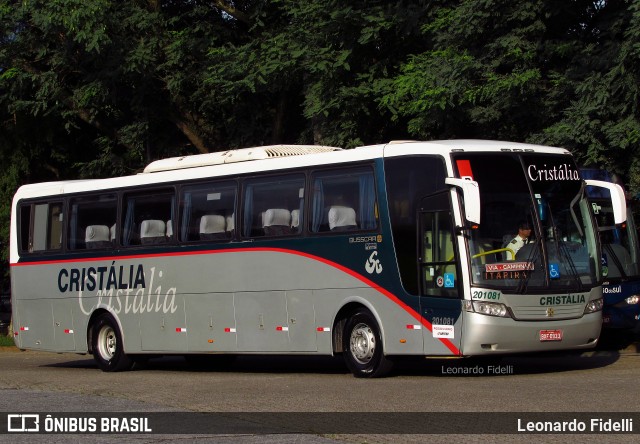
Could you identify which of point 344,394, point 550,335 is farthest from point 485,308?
point 344,394

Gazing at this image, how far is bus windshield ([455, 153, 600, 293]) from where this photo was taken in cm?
1703

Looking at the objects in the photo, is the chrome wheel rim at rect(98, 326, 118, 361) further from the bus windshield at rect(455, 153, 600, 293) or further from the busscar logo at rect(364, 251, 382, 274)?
the bus windshield at rect(455, 153, 600, 293)

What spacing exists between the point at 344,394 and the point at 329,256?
3.62 metres

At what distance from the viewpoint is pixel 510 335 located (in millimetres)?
16953

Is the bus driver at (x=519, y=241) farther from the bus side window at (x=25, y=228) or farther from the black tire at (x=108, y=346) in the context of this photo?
the bus side window at (x=25, y=228)

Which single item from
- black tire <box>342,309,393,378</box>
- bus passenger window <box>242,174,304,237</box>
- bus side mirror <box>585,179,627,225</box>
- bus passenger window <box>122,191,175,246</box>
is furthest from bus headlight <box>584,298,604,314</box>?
bus passenger window <box>122,191,175,246</box>

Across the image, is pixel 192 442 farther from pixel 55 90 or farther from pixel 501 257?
pixel 55 90

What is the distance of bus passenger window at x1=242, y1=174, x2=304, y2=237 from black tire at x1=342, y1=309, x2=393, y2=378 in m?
1.79

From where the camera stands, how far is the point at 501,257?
1706cm

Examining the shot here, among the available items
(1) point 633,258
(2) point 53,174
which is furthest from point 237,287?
(2) point 53,174

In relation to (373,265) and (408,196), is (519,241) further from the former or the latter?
(373,265)

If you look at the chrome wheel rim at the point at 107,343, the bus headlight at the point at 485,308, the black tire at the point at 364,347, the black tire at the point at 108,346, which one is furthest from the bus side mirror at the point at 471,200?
the chrome wheel rim at the point at 107,343

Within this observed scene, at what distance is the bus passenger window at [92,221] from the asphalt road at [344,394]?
233cm

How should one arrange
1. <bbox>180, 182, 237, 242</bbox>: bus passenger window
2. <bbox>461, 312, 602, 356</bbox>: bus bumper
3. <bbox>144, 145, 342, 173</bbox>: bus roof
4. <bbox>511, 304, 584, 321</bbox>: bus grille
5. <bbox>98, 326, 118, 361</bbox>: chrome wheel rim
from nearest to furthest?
<bbox>461, 312, 602, 356</bbox>: bus bumper
<bbox>511, 304, 584, 321</bbox>: bus grille
<bbox>144, 145, 342, 173</bbox>: bus roof
<bbox>180, 182, 237, 242</bbox>: bus passenger window
<bbox>98, 326, 118, 361</bbox>: chrome wheel rim
